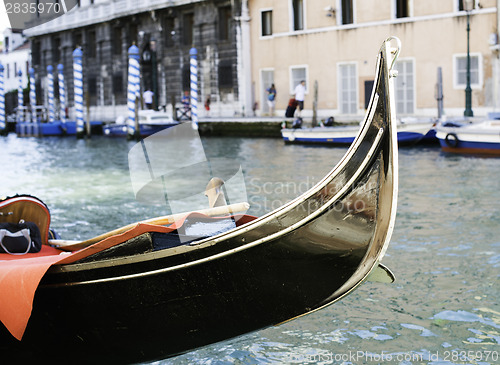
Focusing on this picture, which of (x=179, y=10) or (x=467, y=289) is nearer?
(x=467, y=289)

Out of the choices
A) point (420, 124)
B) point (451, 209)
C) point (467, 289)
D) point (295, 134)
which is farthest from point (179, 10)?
point (467, 289)

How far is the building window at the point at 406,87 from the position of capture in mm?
18033

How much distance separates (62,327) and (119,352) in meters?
0.28

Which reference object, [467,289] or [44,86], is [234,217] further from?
[44,86]

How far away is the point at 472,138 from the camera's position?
41.8ft

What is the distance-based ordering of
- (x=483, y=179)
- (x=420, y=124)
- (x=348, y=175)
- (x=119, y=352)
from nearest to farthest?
(x=348, y=175) < (x=119, y=352) < (x=483, y=179) < (x=420, y=124)

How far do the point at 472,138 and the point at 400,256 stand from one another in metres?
7.61

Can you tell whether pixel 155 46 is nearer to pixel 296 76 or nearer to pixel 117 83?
pixel 117 83

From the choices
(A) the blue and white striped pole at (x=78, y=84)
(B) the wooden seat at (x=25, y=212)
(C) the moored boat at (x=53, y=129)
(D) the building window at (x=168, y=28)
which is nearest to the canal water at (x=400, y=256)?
(B) the wooden seat at (x=25, y=212)

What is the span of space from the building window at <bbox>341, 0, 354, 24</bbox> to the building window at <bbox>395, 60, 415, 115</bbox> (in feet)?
7.02

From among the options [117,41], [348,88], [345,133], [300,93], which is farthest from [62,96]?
[345,133]

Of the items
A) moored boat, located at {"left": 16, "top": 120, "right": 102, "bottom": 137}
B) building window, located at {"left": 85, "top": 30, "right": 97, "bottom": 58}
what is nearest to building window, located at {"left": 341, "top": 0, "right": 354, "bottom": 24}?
moored boat, located at {"left": 16, "top": 120, "right": 102, "bottom": 137}

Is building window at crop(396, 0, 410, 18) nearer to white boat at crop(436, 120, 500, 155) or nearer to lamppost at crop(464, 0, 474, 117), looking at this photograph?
lamppost at crop(464, 0, 474, 117)

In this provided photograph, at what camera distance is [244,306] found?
326cm
